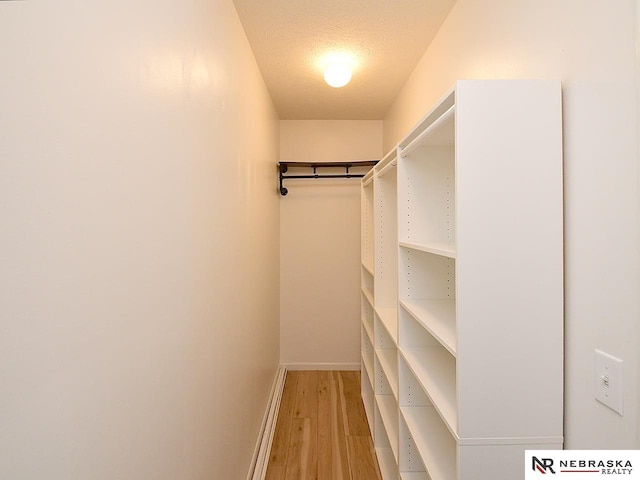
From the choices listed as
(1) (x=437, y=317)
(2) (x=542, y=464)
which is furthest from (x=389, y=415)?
(2) (x=542, y=464)

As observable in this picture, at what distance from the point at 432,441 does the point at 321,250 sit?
2346mm

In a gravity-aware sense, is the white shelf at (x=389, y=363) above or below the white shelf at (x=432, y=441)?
above

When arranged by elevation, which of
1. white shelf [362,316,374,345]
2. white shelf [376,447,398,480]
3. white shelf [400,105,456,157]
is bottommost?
white shelf [376,447,398,480]

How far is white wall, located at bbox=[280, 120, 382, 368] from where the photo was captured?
3.57 meters

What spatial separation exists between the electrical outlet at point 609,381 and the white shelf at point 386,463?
1.30 m

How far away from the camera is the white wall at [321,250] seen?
357cm

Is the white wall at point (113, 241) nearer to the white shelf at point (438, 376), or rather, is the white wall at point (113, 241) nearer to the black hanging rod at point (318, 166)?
the white shelf at point (438, 376)

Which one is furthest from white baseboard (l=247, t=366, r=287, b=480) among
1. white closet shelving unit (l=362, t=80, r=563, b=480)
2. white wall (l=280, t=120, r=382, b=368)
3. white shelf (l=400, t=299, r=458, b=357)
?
white closet shelving unit (l=362, t=80, r=563, b=480)

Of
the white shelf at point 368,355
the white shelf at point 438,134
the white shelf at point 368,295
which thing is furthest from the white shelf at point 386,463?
the white shelf at point 438,134

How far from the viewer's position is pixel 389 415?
2111 mm

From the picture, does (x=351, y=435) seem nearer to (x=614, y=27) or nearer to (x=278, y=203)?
(x=278, y=203)

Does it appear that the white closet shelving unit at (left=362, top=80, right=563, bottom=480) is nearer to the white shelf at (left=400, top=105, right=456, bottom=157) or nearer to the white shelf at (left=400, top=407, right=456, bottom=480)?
the white shelf at (left=400, top=105, right=456, bottom=157)

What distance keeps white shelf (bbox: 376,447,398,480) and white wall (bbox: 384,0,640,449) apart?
1.22m

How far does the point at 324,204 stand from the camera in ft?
11.7
